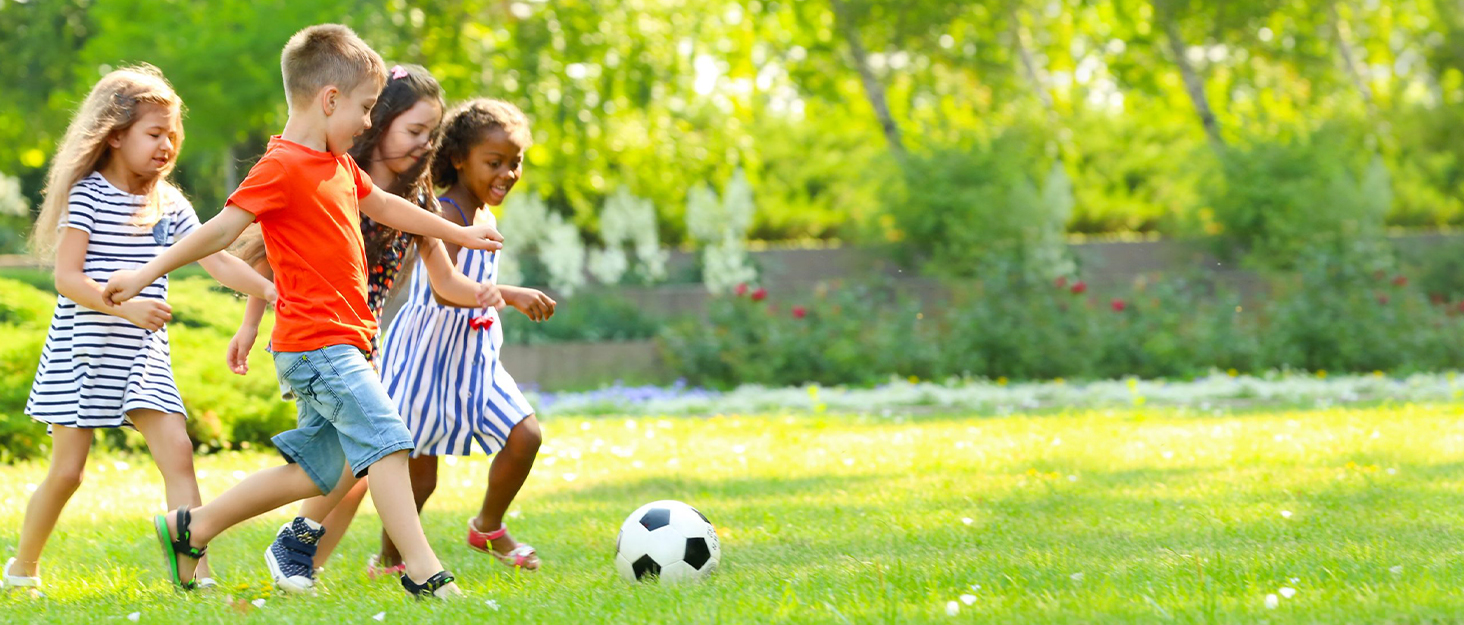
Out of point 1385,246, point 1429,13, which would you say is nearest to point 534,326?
point 1385,246

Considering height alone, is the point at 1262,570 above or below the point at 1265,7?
below

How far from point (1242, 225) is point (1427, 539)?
34.5 ft

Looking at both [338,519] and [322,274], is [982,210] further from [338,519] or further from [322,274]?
[322,274]

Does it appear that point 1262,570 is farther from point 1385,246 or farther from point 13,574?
point 1385,246

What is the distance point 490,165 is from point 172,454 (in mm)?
1345

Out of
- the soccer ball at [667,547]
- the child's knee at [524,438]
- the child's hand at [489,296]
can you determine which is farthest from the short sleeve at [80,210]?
the soccer ball at [667,547]

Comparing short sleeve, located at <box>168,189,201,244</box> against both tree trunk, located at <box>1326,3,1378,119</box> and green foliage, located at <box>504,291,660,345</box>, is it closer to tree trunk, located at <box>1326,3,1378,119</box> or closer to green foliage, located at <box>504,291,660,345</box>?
green foliage, located at <box>504,291,660,345</box>

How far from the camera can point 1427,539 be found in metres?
4.19

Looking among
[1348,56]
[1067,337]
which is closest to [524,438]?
[1067,337]

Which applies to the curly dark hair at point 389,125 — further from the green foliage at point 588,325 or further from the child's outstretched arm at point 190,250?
the green foliage at point 588,325

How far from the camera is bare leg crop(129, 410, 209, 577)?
3912 mm

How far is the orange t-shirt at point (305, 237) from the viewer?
3361mm

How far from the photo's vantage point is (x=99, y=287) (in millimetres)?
3756

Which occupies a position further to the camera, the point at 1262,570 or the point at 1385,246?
the point at 1385,246
